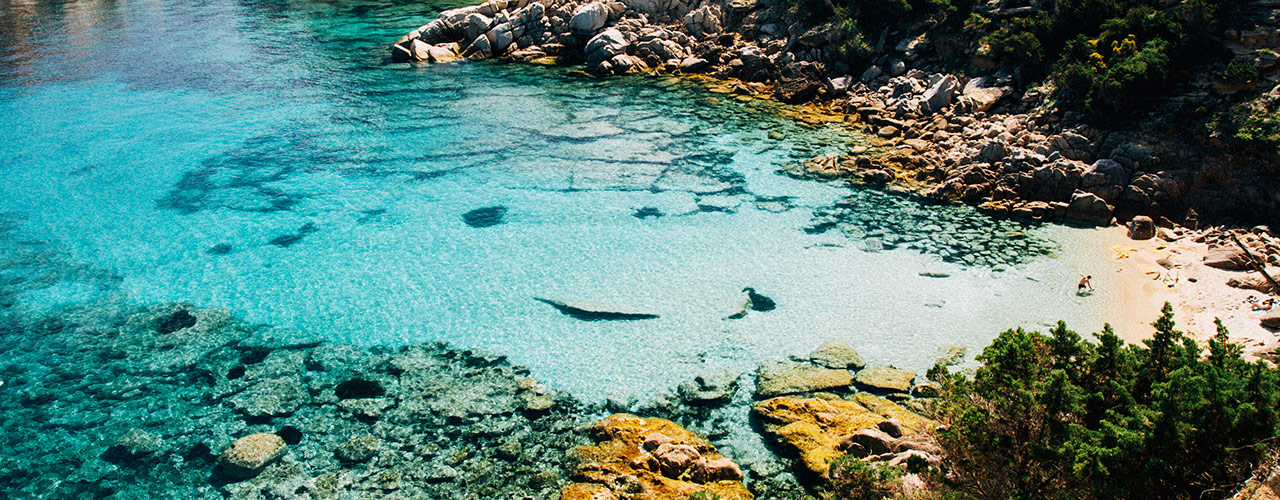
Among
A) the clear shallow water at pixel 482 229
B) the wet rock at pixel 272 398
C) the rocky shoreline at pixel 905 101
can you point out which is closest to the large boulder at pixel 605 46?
the rocky shoreline at pixel 905 101

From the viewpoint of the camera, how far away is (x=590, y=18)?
33875 mm

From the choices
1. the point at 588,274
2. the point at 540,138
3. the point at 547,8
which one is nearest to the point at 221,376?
the point at 588,274

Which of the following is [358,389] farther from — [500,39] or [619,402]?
[500,39]

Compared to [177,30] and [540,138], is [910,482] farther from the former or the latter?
[177,30]

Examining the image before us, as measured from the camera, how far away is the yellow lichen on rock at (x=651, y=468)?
34.6ft

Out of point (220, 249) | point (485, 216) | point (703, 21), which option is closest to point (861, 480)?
point (485, 216)

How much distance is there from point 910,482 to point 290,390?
10.1 metres

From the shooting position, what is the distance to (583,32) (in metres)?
34.2

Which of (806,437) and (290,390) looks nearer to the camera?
(806,437)

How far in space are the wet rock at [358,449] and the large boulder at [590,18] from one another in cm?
2547

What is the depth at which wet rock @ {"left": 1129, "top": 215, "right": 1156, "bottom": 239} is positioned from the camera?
17.2 metres

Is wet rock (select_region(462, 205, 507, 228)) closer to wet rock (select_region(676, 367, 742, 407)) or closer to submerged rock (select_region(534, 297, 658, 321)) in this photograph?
submerged rock (select_region(534, 297, 658, 321))

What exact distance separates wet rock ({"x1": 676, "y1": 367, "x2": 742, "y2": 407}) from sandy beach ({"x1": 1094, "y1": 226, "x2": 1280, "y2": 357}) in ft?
23.6

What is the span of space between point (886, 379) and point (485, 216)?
11.0 metres
